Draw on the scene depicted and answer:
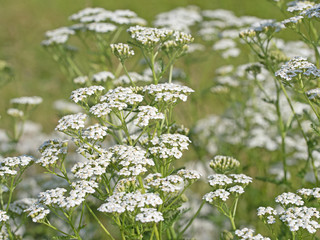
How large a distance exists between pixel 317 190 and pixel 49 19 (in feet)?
51.2

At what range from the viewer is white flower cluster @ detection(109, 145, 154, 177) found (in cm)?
361

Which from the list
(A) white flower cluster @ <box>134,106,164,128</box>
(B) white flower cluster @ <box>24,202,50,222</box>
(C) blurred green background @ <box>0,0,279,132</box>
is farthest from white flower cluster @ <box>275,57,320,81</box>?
(C) blurred green background @ <box>0,0,279,132</box>

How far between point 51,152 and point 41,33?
1396 cm

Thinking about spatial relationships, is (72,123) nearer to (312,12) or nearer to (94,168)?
(94,168)

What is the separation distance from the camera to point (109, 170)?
13.3 ft

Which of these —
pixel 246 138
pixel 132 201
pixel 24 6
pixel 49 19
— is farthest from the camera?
pixel 24 6

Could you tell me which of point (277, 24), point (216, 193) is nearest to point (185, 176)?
point (216, 193)

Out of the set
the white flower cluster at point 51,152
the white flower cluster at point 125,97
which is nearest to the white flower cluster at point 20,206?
the white flower cluster at point 51,152

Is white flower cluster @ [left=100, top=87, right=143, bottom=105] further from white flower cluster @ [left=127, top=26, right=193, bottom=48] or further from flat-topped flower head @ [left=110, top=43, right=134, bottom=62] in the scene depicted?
white flower cluster @ [left=127, top=26, right=193, bottom=48]

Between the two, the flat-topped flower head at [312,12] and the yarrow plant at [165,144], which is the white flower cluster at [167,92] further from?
the flat-topped flower head at [312,12]

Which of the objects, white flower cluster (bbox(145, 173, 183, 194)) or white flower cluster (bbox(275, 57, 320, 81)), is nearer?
white flower cluster (bbox(145, 173, 183, 194))

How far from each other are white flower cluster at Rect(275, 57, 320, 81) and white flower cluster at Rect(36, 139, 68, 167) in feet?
7.77

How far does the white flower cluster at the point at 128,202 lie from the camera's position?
3322mm

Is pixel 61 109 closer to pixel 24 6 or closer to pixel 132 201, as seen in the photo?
pixel 132 201
